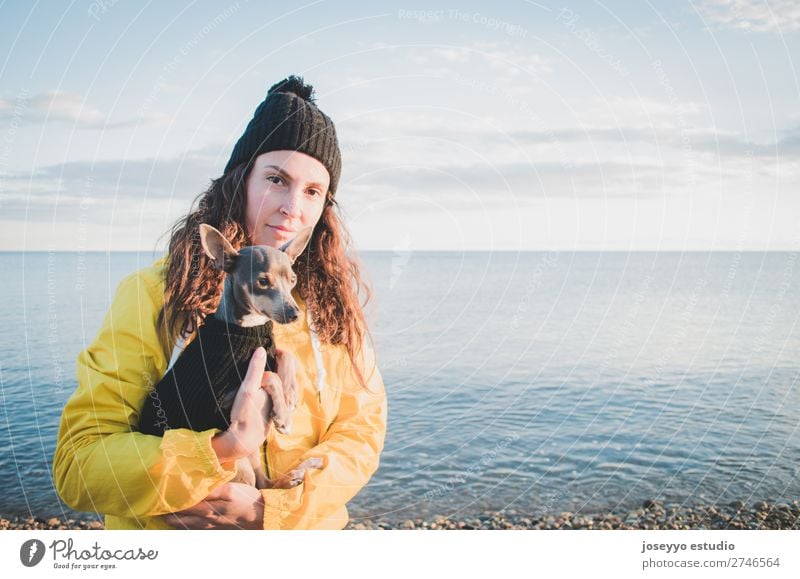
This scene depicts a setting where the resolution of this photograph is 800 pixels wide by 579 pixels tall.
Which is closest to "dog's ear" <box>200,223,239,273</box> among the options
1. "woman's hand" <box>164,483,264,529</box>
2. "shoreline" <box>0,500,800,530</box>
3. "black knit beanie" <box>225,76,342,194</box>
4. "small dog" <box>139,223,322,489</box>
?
"small dog" <box>139,223,322,489</box>

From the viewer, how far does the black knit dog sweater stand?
2242 millimetres

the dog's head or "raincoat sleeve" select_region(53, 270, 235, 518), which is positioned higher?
the dog's head

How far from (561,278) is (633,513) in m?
13.0

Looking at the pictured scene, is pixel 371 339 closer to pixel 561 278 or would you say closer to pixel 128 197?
pixel 128 197

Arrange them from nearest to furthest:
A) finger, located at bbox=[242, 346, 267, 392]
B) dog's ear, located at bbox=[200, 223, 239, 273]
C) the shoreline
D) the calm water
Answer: dog's ear, located at bbox=[200, 223, 239, 273] < finger, located at bbox=[242, 346, 267, 392] < the calm water < the shoreline

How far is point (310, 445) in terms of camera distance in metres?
2.59

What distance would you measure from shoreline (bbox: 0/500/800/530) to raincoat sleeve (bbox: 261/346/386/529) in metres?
2.16

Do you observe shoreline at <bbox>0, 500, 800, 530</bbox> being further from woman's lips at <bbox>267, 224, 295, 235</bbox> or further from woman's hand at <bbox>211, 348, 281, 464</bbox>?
woman's lips at <bbox>267, 224, 295, 235</bbox>

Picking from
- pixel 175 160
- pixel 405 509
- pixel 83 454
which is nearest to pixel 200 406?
pixel 83 454

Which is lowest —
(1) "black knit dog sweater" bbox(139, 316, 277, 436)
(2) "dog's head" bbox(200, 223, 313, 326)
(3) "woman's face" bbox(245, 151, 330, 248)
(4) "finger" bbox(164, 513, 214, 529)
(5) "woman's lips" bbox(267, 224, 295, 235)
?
(4) "finger" bbox(164, 513, 214, 529)

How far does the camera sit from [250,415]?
2.33 meters

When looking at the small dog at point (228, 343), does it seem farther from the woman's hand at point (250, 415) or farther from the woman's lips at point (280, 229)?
the woman's lips at point (280, 229)

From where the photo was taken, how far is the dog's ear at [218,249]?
2.17 m

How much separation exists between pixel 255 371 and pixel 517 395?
5.27 meters
